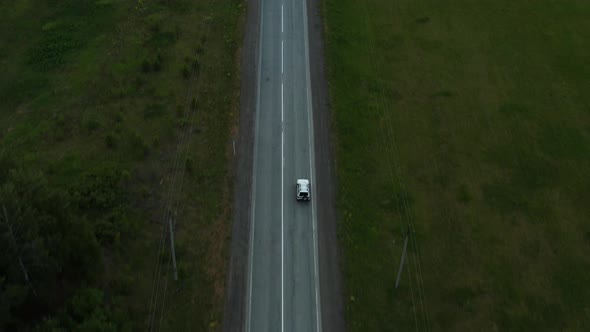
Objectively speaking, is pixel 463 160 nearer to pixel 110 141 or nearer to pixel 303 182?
pixel 303 182

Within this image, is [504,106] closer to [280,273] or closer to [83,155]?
[280,273]

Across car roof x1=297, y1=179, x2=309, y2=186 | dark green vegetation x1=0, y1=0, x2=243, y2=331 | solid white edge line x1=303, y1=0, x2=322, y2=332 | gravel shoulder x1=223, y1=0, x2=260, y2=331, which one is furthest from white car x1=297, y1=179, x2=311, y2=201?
dark green vegetation x1=0, y1=0, x2=243, y2=331

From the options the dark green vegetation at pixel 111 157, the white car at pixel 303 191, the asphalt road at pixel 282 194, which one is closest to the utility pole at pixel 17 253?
the dark green vegetation at pixel 111 157

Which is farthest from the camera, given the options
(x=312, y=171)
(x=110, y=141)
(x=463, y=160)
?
(x=463, y=160)

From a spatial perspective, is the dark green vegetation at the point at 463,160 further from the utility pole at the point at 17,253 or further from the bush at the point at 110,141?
the utility pole at the point at 17,253

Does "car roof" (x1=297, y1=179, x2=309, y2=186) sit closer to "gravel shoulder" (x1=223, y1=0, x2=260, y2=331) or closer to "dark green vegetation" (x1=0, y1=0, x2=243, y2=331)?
"gravel shoulder" (x1=223, y1=0, x2=260, y2=331)

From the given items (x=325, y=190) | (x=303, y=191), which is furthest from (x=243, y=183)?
(x=325, y=190)
